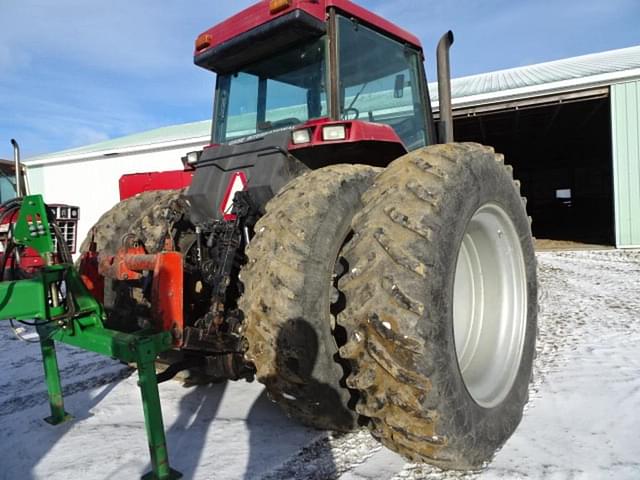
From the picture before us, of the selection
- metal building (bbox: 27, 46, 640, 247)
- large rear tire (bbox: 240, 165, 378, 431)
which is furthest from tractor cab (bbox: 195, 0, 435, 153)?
metal building (bbox: 27, 46, 640, 247)

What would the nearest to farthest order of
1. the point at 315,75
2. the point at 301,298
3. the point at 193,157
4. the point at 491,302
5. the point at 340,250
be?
1. the point at 301,298
2. the point at 340,250
3. the point at 491,302
4. the point at 315,75
5. the point at 193,157

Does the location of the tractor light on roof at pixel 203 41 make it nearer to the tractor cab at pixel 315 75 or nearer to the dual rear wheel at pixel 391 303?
the tractor cab at pixel 315 75

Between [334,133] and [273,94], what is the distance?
93 centimetres

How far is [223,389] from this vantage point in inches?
128

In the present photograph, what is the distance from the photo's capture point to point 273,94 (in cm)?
325

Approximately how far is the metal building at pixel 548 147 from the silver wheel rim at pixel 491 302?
9229 mm

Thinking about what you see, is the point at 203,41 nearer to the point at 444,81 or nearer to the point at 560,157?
the point at 444,81

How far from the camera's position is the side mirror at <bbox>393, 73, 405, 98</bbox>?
3412 millimetres

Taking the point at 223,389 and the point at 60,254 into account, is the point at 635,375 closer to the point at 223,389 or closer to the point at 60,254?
the point at 223,389

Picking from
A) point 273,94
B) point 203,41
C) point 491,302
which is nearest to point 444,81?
point 273,94

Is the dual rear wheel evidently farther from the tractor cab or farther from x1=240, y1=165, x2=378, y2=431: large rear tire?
the tractor cab

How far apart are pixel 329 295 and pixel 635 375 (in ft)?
7.78

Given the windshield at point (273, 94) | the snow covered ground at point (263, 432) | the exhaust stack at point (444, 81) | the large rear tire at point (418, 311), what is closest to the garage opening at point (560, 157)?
the exhaust stack at point (444, 81)

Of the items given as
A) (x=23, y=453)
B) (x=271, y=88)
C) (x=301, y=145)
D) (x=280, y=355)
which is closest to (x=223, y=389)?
(x=23, y=453)
